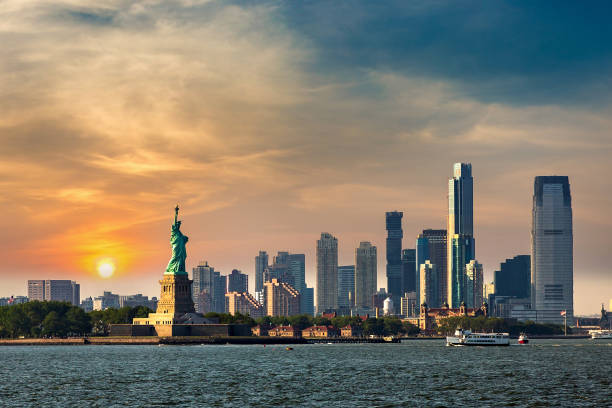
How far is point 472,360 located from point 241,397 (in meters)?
86.5

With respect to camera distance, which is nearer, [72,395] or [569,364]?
[72,395]

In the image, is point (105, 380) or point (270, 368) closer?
point (105, 380)

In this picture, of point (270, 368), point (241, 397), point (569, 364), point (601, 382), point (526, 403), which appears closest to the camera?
point (526, 403)

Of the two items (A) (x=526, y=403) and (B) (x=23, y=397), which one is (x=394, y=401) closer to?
(A) (x=526, y=403)

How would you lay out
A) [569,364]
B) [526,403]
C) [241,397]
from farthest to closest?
[569,364] → [241,397] → [526,403]

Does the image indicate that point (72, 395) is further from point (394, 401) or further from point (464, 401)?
point (464, 401)

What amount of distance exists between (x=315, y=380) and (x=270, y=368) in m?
28.5

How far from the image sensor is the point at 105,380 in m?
129

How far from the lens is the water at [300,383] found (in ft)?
332

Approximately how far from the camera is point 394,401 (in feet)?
329

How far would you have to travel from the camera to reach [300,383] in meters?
123

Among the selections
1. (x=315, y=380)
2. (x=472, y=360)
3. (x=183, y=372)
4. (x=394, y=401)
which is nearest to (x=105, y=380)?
(x=183, y=372)

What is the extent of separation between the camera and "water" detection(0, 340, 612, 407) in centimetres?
10112

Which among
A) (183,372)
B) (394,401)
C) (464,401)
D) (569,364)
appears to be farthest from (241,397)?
(569,364)
